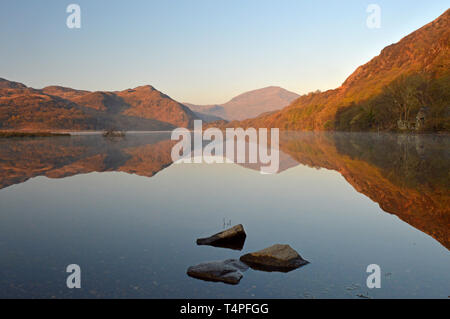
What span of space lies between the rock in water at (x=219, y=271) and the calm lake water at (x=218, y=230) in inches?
10.2

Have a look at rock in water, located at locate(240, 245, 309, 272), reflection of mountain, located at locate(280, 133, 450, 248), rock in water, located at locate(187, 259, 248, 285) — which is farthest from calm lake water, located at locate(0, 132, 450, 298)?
rock in water, located at locate(240, 245, 309, 272)

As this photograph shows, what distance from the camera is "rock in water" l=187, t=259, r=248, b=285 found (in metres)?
9.12

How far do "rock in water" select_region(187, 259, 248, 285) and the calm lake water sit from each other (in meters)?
0.26

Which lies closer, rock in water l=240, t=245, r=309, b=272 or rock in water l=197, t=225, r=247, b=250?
rock in water l=240, t=245, r=309, b=272

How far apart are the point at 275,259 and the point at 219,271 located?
1754mm

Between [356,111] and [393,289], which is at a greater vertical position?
[356,111]

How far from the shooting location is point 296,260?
10.2 metres

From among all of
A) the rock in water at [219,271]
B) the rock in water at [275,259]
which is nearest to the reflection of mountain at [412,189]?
the rock in water at [275,259]

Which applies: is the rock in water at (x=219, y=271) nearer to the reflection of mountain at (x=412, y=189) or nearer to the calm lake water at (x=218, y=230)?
the calm lake water at (x=218, y=230)

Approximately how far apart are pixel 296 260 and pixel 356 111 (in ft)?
584

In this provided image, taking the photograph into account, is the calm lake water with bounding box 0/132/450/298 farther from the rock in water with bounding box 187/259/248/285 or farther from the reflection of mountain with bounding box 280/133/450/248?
the rock in water with bounding box 187/259/248/285

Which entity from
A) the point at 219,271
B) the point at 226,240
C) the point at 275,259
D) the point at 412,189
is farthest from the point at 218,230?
the point at 412,189
